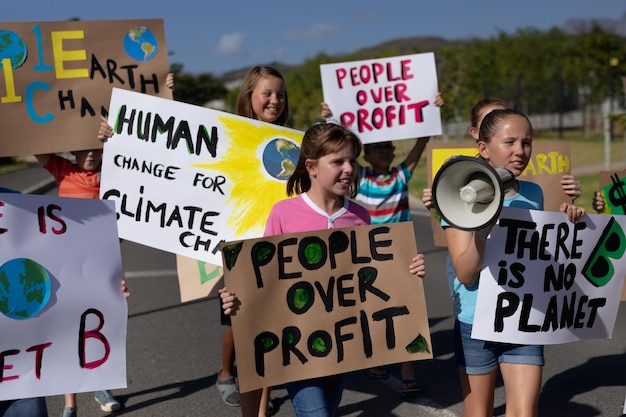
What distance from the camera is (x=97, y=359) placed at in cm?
314

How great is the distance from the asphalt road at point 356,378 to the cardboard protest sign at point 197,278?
28.9 inches

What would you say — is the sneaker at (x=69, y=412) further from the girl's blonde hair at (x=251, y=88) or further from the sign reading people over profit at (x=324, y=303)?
the girl's blonde hair at (x=251, y=88)

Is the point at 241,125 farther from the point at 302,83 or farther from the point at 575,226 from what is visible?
the point at 302,83

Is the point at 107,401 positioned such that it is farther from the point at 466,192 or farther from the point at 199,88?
the point at 199,88

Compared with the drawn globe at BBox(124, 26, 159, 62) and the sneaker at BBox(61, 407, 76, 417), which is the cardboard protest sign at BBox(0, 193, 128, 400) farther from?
the drawn globe at BBox(124, 26, 159, 62)

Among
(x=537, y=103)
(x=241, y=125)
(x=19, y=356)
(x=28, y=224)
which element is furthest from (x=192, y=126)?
(x=537, y=103)

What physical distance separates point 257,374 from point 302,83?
239 ft

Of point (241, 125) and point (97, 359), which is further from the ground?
point (241, 125)

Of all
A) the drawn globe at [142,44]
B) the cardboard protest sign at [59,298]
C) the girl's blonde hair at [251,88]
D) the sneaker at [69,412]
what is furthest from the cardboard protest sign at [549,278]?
the drawn globe at [142,44]

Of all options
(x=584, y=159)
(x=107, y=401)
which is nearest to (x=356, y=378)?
(x=107, y=401)

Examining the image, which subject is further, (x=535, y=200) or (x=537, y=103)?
(x=537, y=103)

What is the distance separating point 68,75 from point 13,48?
338 mm

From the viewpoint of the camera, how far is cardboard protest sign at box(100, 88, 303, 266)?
172 inches

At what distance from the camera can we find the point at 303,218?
3334 millimetres
